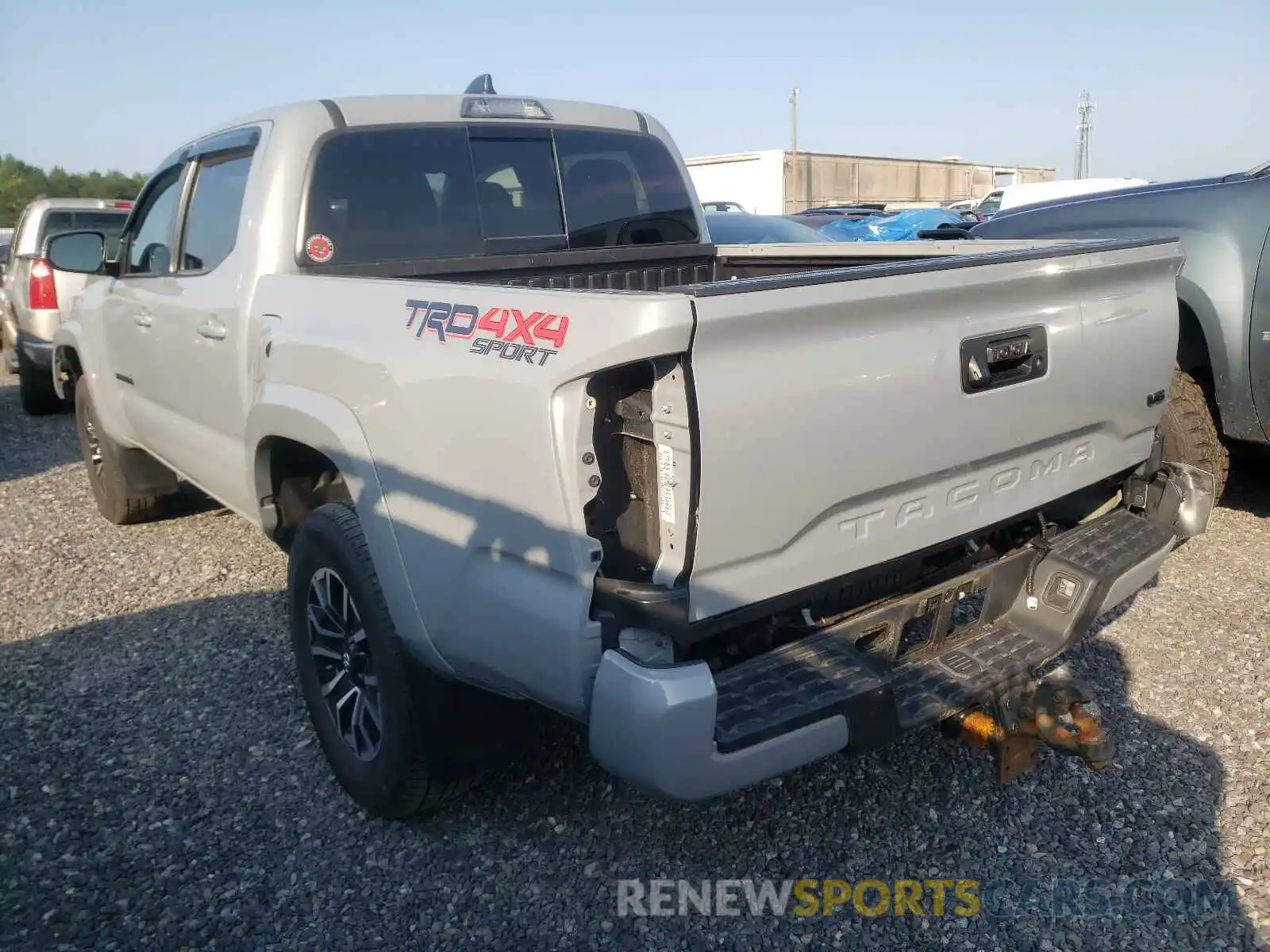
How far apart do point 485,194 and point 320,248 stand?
0.69 m

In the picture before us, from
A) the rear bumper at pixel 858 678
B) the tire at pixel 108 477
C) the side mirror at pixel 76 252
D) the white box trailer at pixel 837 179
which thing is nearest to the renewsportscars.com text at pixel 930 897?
the rear bumper at pixel 858 678

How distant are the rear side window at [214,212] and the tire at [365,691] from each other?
1329mm

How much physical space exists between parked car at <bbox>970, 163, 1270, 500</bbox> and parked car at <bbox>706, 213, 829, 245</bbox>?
496 cm

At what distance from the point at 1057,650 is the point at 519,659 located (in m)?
1.51

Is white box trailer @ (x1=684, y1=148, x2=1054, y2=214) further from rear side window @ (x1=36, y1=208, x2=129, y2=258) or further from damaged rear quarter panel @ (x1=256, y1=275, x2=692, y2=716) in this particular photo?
damaged rear quarter panel @ (x1=256, y1=275, x2=692, y2=716)

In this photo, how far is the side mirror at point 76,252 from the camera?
4.77 meters

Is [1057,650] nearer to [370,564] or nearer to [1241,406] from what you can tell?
[370,564]

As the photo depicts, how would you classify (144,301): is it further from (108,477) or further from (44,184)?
(44,184)

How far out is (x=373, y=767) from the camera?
9.08 ft

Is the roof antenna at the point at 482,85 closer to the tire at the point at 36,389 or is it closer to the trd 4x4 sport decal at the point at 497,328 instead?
the trd 4x4 sport decal at the point at 497,328

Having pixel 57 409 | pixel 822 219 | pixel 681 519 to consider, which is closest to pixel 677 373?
pixel 681 519

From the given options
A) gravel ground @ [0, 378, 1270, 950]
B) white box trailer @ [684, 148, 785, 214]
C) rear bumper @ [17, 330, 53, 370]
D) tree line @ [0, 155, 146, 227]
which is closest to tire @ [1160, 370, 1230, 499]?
gravel ground @ [0, 378, 1270, 950]

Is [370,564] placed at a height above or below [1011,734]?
above

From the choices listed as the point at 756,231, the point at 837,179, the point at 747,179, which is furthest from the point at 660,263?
the point at 837,179
